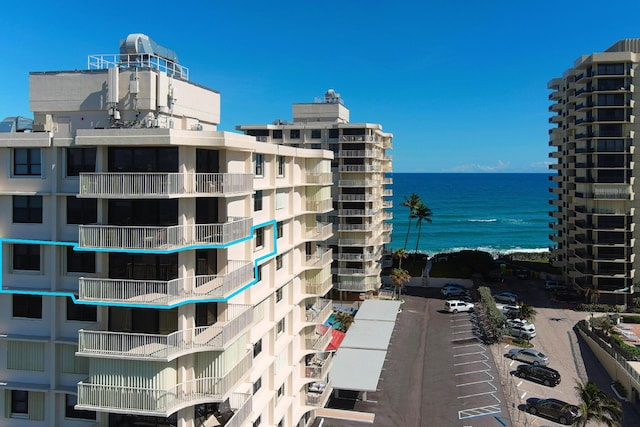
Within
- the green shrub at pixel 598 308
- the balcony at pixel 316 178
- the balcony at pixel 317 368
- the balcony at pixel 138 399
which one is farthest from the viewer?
the green shrub at pixel 598 308

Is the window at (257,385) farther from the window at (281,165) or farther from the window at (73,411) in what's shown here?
the window at (281,165)

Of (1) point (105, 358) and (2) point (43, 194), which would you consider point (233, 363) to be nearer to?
(1) point (105, 358)

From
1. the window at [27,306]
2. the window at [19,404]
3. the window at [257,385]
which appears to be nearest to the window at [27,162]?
the window at [27,306]

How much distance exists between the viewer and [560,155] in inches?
3056

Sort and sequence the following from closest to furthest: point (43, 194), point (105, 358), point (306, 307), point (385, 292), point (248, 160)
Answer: point (105, 358) → point (43, 194) → point (248, 160) → point (306, 307) → point (385, 292)

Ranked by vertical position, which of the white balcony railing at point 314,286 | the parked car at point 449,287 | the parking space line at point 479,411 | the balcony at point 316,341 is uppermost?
the white balcony railing at point 314,286

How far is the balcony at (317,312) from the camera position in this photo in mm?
35912

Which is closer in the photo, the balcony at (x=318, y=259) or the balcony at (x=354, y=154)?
the balcony at (x=318, y=259)

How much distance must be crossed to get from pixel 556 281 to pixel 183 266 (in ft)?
218

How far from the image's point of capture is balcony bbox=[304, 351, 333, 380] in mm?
35750

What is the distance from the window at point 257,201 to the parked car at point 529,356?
97.9 ft

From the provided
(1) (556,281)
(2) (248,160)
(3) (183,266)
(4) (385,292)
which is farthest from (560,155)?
(3) (183,266)

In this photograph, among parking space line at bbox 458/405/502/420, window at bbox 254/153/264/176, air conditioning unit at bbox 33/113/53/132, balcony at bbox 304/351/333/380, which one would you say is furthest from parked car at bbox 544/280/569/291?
air conditioning unit at bbox 33/113/53/132

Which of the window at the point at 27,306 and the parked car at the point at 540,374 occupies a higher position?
the window at the point at 27,306
